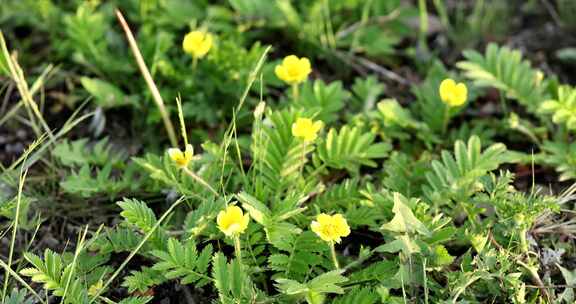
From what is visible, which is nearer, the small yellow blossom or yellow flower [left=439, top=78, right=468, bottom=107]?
the small yellow blossom

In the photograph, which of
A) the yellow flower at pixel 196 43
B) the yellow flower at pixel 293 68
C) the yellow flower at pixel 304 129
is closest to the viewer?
the yellow flower at pixel 304 129

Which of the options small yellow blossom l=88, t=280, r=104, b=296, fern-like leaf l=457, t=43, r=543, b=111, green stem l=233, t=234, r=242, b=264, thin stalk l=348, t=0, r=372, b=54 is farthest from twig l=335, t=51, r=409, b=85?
small yellow blossom l=88, t=280, r=104, b=296

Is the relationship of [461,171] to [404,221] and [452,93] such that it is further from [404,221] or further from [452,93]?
[404,221]

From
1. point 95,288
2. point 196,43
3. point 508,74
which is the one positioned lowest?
point 95,288

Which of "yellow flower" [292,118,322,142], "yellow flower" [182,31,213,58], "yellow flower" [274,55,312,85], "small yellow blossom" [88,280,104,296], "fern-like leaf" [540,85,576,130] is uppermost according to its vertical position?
"yellow flower" [182,31,213,58]

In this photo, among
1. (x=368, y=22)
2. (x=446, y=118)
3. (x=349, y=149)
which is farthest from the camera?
(x=368, y=22)

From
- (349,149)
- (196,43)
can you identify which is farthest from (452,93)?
(196,43)

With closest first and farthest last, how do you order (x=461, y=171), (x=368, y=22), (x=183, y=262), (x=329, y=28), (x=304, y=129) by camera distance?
(x=183, y=262), (x=304, y=129), (x=461, y=171), (x=329, y=28), (x=368, y=22)

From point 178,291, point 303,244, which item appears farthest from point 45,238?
point 303,244

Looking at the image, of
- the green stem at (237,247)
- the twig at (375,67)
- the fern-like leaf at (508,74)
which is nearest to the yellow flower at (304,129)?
the green stem at (237,247)

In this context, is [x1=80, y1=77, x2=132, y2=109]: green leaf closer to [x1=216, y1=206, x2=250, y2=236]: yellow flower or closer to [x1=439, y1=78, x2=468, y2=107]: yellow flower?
[x1=216, y1=206, x2=250, y2=236]: yellow flower

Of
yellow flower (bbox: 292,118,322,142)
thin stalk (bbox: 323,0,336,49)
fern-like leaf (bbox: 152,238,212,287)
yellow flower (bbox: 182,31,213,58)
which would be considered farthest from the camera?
thin stalk (bbox: 323,0,336,49)

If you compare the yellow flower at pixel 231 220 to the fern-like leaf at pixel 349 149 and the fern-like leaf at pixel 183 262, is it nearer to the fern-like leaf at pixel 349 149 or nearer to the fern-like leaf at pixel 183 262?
the fern-like leaf at pixel 183 262
